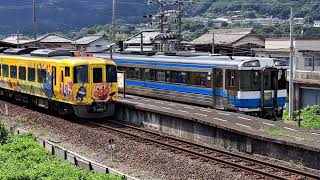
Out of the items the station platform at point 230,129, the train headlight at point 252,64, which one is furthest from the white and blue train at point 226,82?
the station platform at point 230,129

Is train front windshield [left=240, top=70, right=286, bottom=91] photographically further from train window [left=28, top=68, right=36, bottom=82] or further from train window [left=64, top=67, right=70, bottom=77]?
train window [left=28, top=68, right=36, bottom=82]

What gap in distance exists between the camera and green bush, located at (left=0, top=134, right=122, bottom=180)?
11602 mm

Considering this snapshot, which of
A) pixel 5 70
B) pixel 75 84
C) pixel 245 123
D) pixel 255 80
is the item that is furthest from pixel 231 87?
pixel 5 70

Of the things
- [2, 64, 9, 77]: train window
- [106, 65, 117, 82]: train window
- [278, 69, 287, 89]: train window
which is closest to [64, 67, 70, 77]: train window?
[106, 65, 117, 82]: train window

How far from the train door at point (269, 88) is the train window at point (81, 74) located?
23.9ft

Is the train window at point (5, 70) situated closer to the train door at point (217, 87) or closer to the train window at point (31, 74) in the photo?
the train window at point (31, 74)

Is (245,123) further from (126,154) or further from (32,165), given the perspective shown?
(32,165)

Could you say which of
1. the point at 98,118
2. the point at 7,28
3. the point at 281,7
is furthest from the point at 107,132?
the point at 7,28

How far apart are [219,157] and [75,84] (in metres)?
8.10

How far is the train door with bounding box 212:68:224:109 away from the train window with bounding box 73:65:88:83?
17.8 feet

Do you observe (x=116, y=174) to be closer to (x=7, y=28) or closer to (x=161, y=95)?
(x=161, y=95)

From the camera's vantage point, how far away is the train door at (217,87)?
2183 centimetres

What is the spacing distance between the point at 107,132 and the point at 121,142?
96.6 inches

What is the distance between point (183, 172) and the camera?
13.7 m
